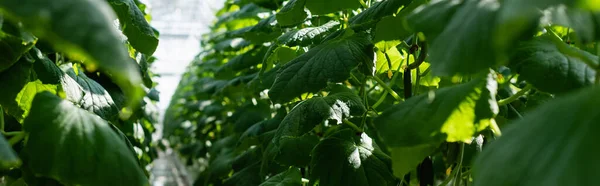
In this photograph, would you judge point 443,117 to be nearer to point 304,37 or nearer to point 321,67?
point 321,67

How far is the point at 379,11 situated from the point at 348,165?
0.33 metres

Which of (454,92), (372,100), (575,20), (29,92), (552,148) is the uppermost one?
(575,20)

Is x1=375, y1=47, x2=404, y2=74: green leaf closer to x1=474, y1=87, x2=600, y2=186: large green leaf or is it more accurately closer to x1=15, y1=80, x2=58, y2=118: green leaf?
x1=15, y1=80, x2=58, y2=118: green leaf

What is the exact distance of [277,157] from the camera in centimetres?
179

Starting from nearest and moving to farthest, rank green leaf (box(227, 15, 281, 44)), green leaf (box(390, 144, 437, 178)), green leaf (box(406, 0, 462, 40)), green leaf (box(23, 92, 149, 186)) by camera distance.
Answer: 1. green leaf (box(406, 0, 462, 40))
2. green leaf (box(23, 92, 149, 186))
3. green leaf (box(390, 144, 437, 178))
4. green leaf (box(227, 15, 281, 44))

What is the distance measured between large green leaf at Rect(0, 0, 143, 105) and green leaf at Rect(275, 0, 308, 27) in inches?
37.6

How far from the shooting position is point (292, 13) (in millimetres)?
1688

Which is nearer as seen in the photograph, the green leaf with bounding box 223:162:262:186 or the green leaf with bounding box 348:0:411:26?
the green leaf with bounding box 348:0:411:26

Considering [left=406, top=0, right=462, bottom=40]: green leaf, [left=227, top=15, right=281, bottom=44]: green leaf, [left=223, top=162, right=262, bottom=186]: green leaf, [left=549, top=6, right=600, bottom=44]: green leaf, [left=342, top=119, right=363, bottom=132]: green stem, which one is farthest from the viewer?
[left=223, top=162, right=262, bottom=186]: green leaf

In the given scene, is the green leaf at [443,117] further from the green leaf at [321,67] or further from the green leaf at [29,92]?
the green leaf at [29,92]

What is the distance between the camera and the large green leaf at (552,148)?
2.28 ft

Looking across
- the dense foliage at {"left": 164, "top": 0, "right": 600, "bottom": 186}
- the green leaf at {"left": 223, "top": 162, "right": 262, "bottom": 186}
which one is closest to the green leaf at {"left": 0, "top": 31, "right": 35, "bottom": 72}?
the dense foliage at {"left": 164, "top": 0, "right": 600, "bottom": 186}

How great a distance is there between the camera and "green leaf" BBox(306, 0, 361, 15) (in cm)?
159

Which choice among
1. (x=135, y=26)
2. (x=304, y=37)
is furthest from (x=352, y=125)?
(x=135, y=26)
